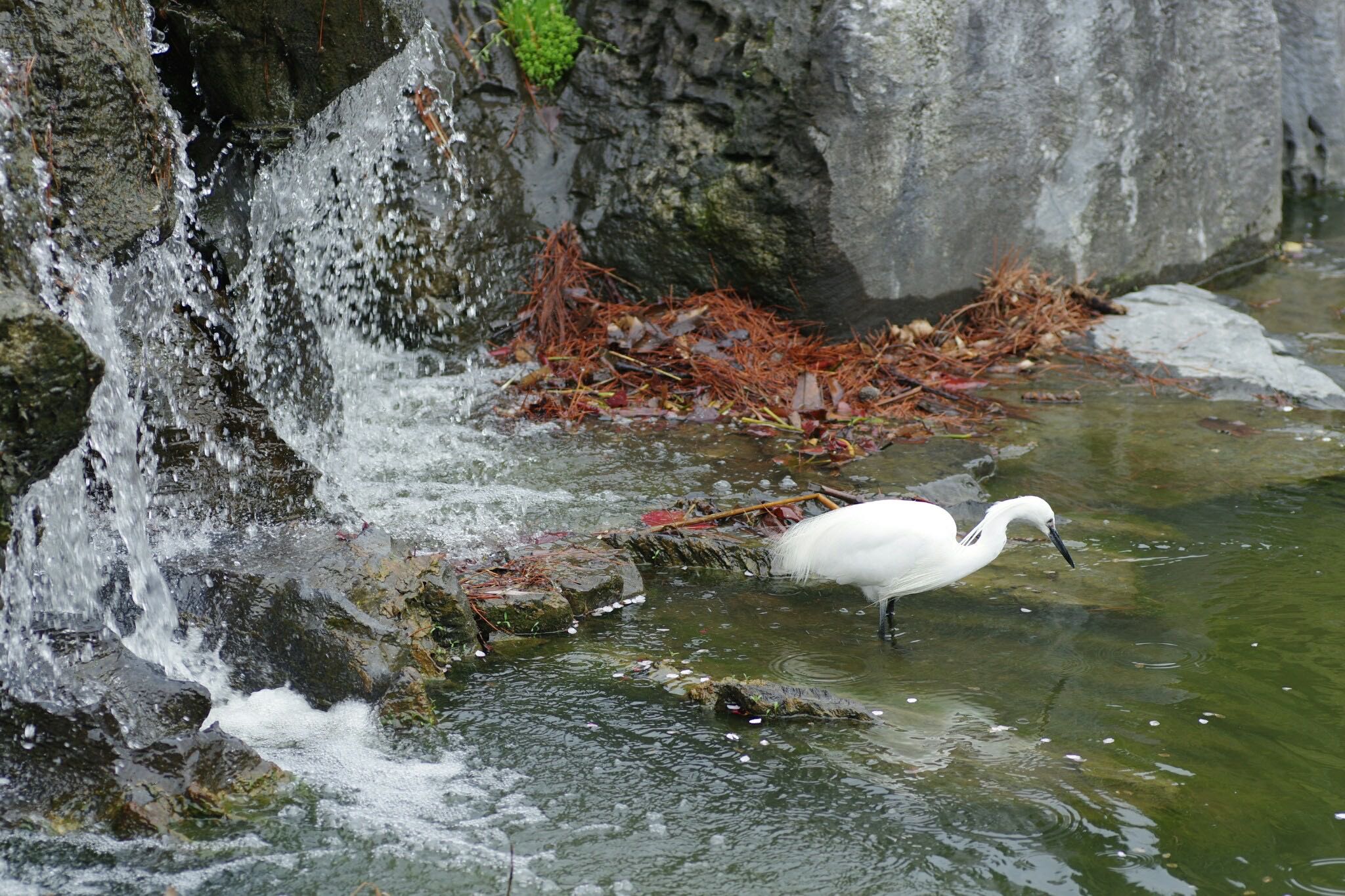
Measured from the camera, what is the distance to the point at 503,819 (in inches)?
122

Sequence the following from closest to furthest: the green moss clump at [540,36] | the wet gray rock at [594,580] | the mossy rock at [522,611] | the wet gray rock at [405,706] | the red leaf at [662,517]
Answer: the wet gray rock at [405,706]
the mossy rock at [522,611]
the wet gray rock at [594,580]
the red leaf at [662,517]
the green moss clump at [540,36]

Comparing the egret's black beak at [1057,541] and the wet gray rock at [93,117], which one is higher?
the wet gray rock at [93,117]

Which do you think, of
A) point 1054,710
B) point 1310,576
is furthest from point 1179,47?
point 1054,710

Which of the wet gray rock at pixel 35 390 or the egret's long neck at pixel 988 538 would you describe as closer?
the wet gray rock at pixel 35 390

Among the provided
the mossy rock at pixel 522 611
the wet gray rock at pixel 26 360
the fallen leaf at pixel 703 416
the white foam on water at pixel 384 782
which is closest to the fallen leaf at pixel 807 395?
the fallen leaf at pixel 703 416

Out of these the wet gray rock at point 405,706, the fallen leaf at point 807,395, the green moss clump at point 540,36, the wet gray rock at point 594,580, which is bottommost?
the wet gray rock at point 405,706

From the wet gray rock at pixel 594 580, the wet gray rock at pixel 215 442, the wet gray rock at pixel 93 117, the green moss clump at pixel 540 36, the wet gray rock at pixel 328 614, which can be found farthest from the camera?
the green moss clump at pixel 540 36

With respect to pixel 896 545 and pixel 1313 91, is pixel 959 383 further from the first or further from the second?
pixel 1313 91

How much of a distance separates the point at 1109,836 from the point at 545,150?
209 inches

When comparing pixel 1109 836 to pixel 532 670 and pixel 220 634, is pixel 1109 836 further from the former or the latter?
pixel 220 634

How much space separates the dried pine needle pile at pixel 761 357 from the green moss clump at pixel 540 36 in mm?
969

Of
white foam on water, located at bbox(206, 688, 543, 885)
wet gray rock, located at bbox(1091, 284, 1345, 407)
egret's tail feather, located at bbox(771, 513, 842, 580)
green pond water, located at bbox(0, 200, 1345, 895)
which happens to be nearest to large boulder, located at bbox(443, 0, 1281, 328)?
wet gray rock, located at bbox(1091, 284, 1345, 407)

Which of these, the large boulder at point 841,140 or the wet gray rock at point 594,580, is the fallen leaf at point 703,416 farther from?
the wet gray rock at point 594,580

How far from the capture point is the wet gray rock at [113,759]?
9.89ft
